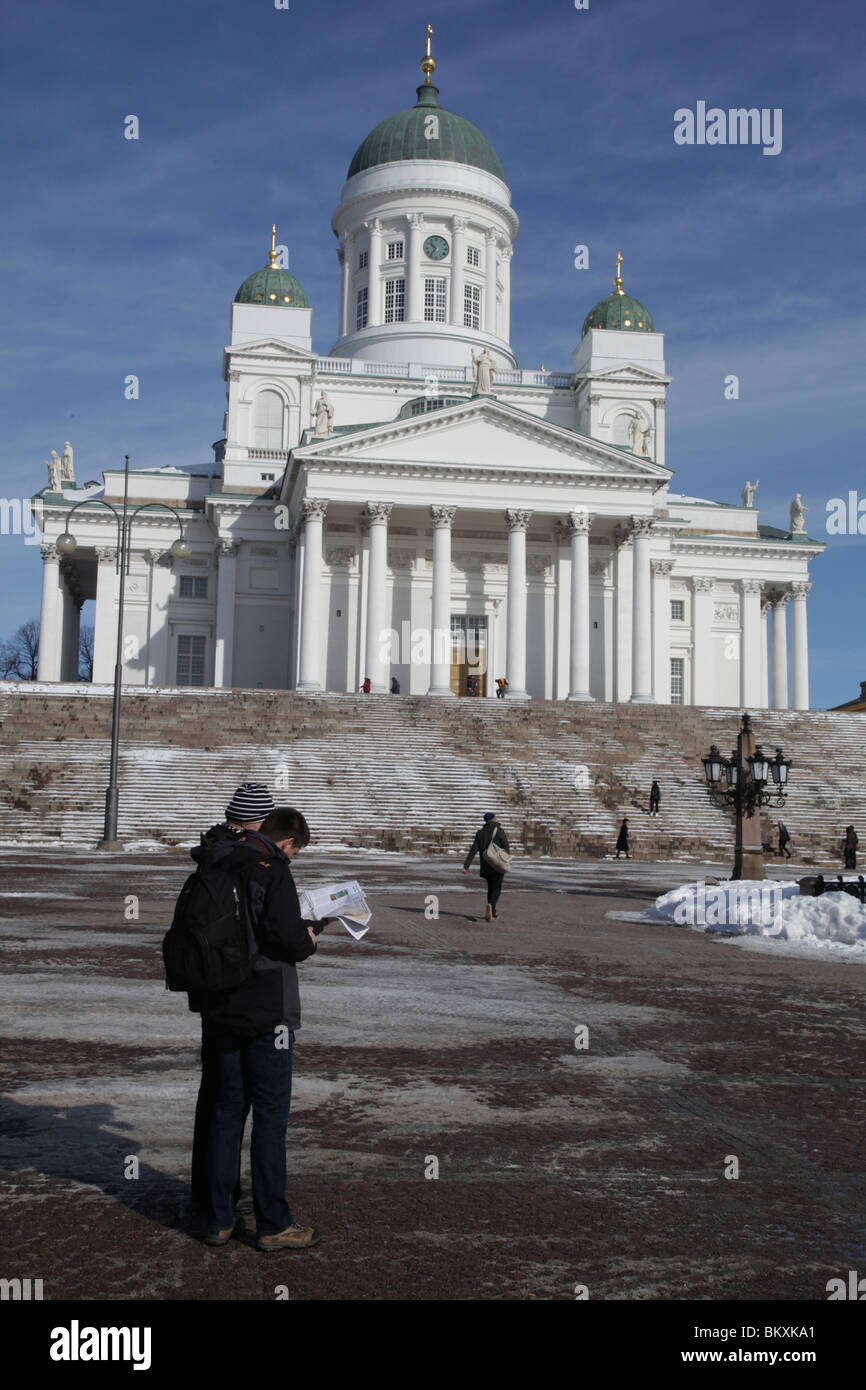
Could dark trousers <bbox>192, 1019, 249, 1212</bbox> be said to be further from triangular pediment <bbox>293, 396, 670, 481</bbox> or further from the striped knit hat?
triangular pediment <bbox>293, 396, 670, 481</bbox>

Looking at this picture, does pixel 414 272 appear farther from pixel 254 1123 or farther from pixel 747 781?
pixel 254 1123

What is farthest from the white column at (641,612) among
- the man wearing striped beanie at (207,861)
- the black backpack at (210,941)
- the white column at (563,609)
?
the black backpack at (210,941)

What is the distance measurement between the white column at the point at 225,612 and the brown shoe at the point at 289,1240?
54.7 meters

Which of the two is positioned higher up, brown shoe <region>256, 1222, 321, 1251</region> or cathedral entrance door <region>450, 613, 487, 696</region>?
cathedral entrance door <region>450, 613, 487, 696</region>

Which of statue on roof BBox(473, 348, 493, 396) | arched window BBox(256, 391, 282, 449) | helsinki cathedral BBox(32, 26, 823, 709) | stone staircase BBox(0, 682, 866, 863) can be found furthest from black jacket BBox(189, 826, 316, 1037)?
arched window BBox(256, 391, 282, 449)

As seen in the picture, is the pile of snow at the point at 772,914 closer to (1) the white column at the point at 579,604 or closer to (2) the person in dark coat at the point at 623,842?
(2) the person in dark coat at the point at 623,842

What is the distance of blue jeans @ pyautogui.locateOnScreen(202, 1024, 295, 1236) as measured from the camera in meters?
4.79

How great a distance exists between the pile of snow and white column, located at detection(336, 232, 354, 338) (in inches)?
2276

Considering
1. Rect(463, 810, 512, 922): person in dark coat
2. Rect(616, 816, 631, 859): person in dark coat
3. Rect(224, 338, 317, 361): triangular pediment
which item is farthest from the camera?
Rect(224, 338, 317, 361): triangular pediment

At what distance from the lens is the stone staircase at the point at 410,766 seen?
107 ft

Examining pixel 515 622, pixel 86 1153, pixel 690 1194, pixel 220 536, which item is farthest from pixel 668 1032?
pixel 220 536

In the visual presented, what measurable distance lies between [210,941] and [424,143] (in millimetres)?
71168

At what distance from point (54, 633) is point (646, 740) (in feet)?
105
